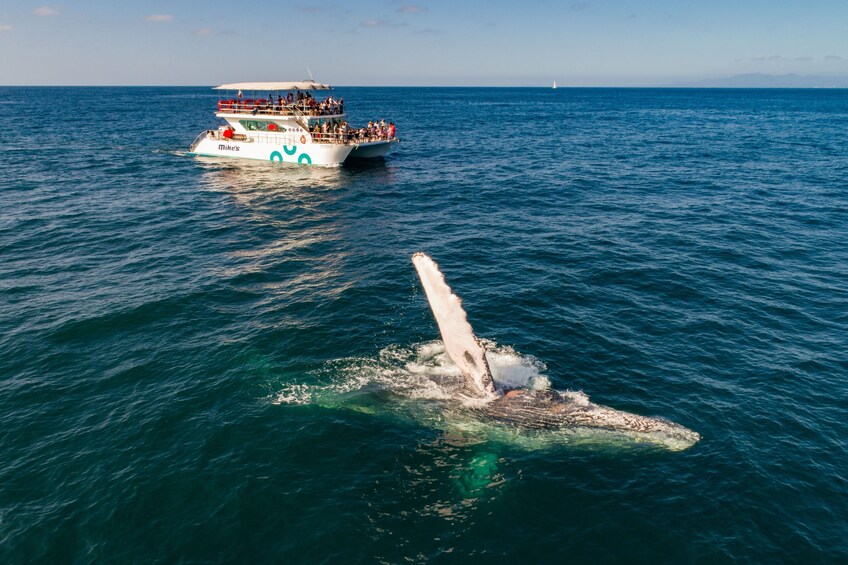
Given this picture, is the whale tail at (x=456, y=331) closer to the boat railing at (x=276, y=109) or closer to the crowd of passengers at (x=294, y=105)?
the crowd of passengers at (x=294, y=105)

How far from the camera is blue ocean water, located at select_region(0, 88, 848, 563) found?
48.9ft

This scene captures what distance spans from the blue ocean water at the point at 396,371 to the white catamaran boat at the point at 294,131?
1698 cm

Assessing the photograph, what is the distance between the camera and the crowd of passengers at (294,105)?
64000mm

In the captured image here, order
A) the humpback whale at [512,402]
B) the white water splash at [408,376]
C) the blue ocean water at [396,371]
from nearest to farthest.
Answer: the blue ocean water at [396,371] < the humpback whale at [512,402] < the white water splash at [408,376]

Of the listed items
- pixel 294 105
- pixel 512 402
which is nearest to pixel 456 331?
pixel 512 402

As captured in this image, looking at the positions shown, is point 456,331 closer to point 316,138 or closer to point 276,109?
point 316,138

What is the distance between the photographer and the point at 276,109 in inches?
2574

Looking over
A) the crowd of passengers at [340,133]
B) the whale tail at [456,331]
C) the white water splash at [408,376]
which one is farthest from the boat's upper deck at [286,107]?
the whale tail at [456,331]

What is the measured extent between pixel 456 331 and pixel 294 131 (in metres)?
55.1

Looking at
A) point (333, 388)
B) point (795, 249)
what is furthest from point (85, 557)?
point (795, 249)

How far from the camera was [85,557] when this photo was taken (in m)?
13.9

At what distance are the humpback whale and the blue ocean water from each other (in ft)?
3.17

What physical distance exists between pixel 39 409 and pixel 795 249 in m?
46.7

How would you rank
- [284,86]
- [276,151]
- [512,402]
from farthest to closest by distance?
1. [276,151]
2. [284,86]
3. [512,402]
